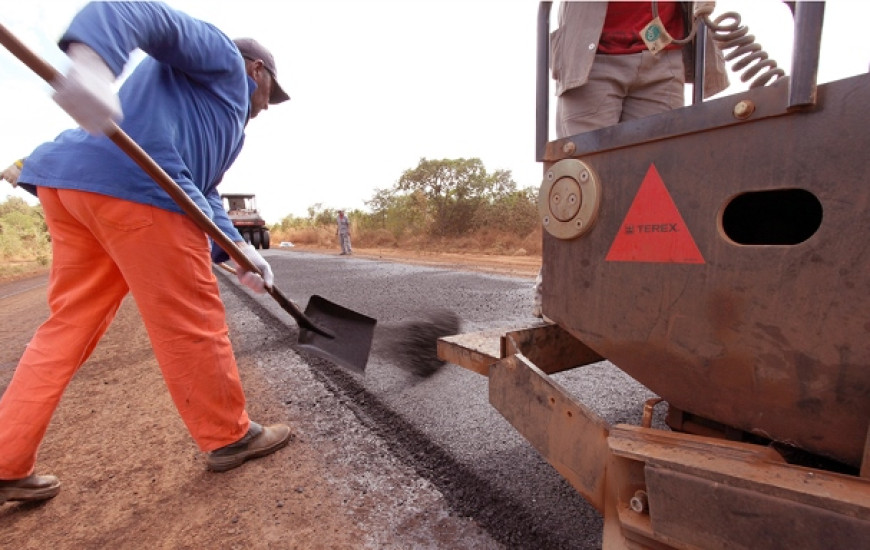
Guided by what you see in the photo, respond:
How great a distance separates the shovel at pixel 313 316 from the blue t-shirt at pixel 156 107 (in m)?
0.09

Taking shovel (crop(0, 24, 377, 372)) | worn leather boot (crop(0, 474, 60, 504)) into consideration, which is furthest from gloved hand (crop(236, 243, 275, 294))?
worn leather boot (crop(0, 474, 60, 504))

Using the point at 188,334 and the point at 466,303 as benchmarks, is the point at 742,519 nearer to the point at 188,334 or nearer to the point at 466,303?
the point at 188,334

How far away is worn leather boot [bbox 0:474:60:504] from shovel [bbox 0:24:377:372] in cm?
121

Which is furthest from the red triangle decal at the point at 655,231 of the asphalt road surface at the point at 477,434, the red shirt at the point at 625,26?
the red shirt at the point at 625,26

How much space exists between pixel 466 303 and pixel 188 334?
12.6 ft

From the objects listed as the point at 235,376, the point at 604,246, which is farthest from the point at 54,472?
the point at 604,246

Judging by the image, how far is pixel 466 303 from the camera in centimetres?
537

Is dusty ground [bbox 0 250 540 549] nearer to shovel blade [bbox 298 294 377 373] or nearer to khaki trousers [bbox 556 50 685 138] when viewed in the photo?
shovel blade [bbox 298 294 377 373]

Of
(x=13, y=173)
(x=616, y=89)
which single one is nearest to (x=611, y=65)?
(x=616, y=89)

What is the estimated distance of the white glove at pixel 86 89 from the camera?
1399 mm

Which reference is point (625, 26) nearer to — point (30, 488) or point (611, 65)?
point (611, 65)

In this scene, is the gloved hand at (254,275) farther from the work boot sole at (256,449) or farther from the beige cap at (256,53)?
the beige cap at (256,53)

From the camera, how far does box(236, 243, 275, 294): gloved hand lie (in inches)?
92.7

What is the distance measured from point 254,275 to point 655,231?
202cm
